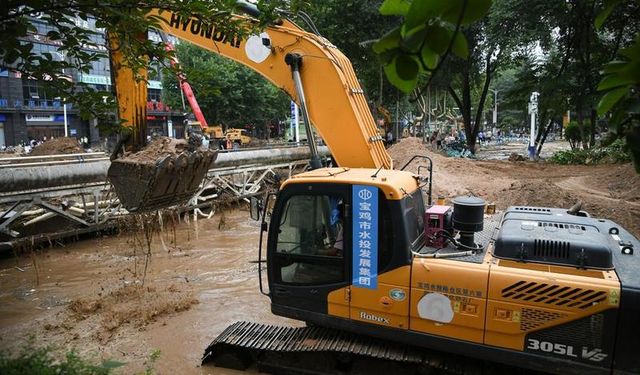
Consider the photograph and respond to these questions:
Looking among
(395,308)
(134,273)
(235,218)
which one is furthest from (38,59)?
(235,218)

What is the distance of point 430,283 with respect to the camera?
151 inches

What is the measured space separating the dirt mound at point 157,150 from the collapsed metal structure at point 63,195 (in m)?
2.20

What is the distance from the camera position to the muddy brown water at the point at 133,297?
608 centimetres

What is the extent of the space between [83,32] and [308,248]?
7.94 feet

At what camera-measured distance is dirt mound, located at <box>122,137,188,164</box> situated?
520cm

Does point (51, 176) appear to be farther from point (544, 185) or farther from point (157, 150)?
point (544, 185)

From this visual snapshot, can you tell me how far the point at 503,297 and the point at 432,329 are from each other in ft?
2.08

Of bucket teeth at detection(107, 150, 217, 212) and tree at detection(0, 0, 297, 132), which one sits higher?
tree at detection(0, 0, 297, 132)

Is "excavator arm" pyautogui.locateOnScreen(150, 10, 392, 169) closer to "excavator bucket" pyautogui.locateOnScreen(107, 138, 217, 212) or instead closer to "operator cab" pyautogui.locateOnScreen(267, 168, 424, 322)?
"operator cab" pyautogui.locateOnScreen(267, 168, 424, 322)

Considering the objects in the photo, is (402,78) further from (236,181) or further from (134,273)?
(236,181)

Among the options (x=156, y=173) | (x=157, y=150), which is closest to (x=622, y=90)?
(x=156, y=173)

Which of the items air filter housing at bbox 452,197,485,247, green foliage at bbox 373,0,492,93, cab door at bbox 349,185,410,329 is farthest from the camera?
air filter housing at bbox 452,197,485,247

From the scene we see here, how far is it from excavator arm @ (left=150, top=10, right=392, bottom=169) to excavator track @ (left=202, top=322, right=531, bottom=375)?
7.18 feet

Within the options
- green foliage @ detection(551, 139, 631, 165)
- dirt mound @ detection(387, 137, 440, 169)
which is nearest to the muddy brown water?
dirt mound @ detection(387, 137, 440, 169)
